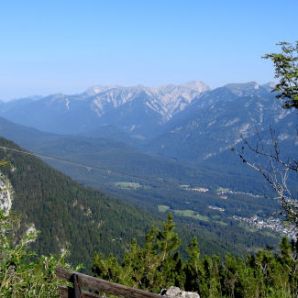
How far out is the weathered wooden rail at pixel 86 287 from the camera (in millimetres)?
6896

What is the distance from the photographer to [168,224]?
3528cm

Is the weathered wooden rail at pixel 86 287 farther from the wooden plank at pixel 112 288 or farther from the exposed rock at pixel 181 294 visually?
the exposed rock at pixel 181 294

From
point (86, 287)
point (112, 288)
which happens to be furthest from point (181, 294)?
point (112, 288)

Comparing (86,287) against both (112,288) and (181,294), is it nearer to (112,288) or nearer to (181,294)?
(112,288)

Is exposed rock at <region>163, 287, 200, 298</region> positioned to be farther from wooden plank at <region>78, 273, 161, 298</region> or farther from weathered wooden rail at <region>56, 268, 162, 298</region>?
wooden plank at <region>78, 273, 161, 298</region>

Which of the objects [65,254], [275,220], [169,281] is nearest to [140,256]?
[169,281]

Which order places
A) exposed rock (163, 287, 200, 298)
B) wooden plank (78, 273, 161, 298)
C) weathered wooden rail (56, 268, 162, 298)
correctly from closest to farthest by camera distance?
1. wooden plank (78, 273, 161, 298)
2. weathered wooden rail (56, 268, 162, 298)
3. exposed rock (163, 287, 200, 298)

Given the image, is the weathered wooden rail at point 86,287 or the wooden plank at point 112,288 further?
the weathered wooden rail at point 86,287

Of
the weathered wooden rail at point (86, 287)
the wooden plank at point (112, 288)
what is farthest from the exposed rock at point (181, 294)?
the wooden plank at point (112, 288)

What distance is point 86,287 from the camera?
7312mm

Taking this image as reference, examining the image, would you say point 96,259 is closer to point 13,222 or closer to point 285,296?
point 285,296

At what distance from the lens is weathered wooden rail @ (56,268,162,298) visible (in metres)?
6.90

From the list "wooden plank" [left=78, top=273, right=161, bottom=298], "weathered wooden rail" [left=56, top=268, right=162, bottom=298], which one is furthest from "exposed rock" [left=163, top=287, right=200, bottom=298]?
"wooden plank" [left=78, top=273, right=161, bottom=298]

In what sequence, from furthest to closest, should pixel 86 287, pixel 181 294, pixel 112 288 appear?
pixel 181 294 < pixel 86 287 < pixel 112 288
